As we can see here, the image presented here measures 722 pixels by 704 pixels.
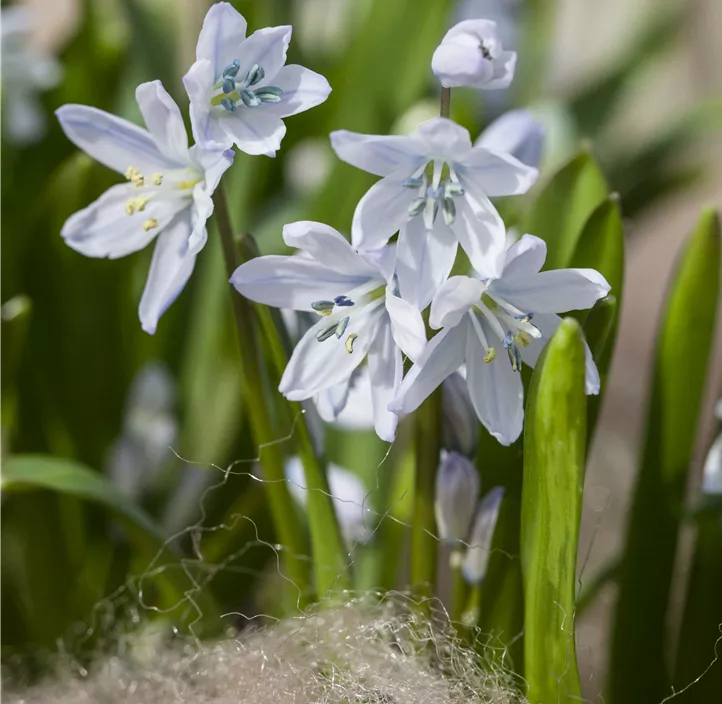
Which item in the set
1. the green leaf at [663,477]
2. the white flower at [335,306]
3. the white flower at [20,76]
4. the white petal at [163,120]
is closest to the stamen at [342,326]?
the white flower at [335,306]

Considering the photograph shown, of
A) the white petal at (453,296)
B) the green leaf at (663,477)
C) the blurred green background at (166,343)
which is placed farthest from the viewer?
the blurred green background at (166,343)

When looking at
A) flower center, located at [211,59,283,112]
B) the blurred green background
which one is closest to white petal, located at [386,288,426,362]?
flower center, located at [211,59,283,112]

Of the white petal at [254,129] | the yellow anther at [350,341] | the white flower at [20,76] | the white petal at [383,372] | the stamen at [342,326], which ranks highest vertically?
the white flower at [20,76]

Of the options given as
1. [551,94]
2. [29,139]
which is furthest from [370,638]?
[551,94]

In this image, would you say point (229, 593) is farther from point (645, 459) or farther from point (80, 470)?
point (645, 459)

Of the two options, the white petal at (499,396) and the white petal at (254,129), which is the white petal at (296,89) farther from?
the white petal at (499,396)

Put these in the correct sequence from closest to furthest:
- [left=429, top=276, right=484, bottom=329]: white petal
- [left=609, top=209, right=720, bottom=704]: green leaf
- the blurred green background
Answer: [left=429, top=276, right=484, bottom=329]: white petal, [left=609, top=209, right=720, bottom=704]: green leaf, the blurred green background

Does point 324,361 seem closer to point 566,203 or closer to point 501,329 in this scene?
point 501,329

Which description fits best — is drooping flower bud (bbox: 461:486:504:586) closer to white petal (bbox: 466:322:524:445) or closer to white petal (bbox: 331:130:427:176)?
white petal (bbox: 466:322:524:445)
